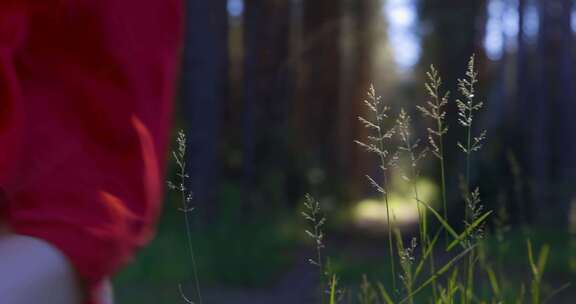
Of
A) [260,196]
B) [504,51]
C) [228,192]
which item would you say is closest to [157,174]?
[228,192]

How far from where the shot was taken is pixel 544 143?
10.7 metres

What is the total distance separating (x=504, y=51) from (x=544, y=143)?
701cm

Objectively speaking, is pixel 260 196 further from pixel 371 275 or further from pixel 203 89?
pixel 371 275

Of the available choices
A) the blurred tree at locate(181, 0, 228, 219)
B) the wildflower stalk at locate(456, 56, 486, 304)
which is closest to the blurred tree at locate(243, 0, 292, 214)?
the blurred tree at locate(181, 0, 228, 219)

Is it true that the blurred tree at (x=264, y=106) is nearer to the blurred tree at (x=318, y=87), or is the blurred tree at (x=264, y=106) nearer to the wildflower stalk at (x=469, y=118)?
the blurred tree at (x=318, y=87)

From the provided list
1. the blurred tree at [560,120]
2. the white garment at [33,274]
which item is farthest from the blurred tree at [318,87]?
the white garment at [33,274]

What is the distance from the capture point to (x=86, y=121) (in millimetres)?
1278

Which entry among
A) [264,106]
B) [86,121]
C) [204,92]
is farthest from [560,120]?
[86,121]

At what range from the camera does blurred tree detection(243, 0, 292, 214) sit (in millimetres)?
9258

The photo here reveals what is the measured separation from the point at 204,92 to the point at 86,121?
6.92m

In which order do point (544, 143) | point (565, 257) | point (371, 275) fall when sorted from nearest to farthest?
point (371, 275) < point (565, 257) < point (544, 143)

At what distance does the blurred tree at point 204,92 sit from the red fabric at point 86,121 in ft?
22.0

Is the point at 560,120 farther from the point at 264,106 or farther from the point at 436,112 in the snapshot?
the point at 436,112

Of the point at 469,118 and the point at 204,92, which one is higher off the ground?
the point at 469,118
